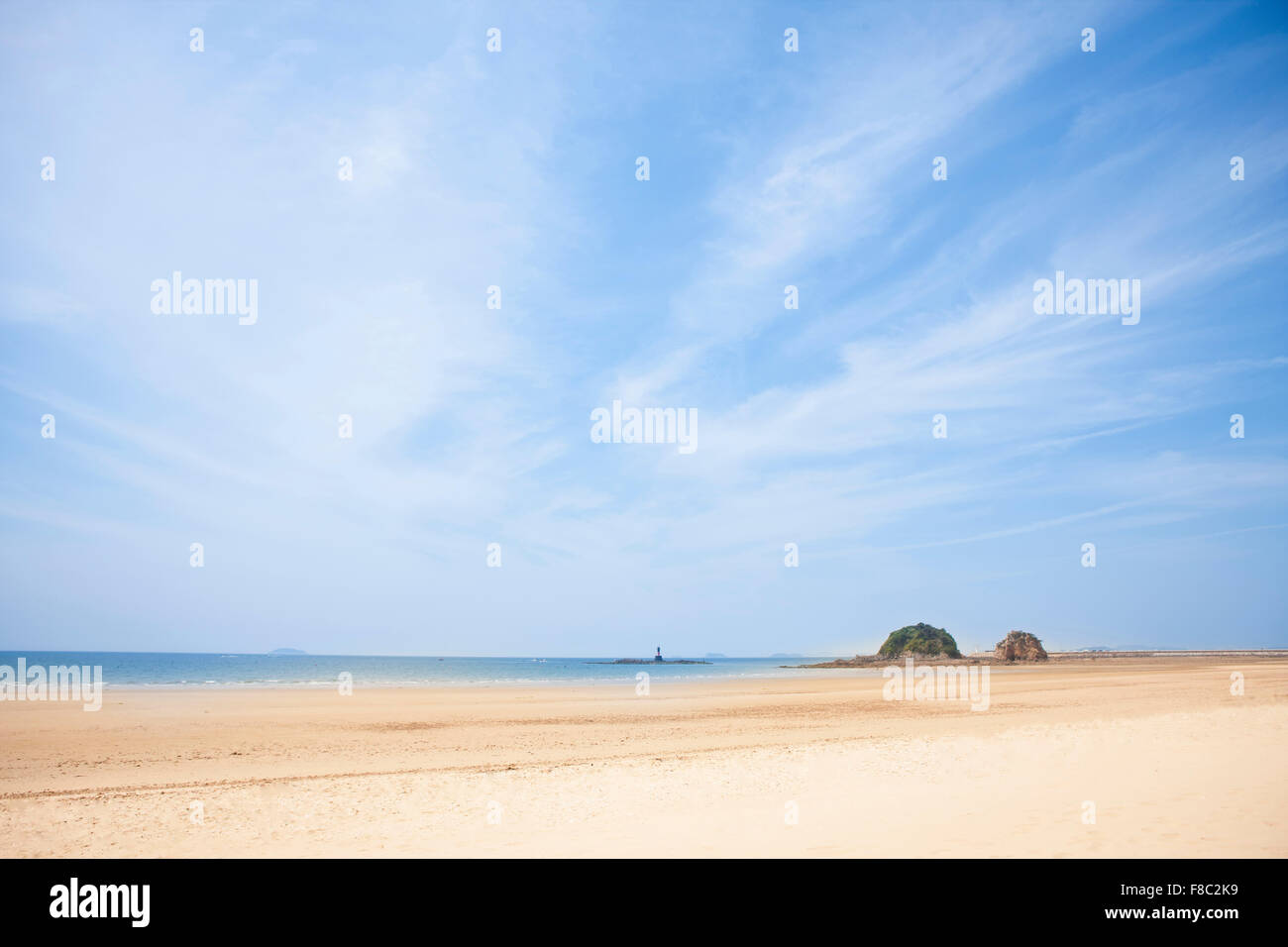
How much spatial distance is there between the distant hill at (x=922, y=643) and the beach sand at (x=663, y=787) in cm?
11254

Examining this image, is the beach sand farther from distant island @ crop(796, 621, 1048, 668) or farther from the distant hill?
the distant hill

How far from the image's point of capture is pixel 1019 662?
4515 inches

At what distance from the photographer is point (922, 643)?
131500 millimetres

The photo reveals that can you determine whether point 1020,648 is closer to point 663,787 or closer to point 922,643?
point 922,643

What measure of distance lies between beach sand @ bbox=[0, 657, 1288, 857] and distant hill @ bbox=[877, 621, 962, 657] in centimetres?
A: 11254

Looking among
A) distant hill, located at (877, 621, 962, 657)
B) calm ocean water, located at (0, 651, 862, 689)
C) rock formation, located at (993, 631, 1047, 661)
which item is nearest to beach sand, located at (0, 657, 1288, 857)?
calm ocean water, located at (0, 651, 862, 689)

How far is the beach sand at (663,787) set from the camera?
29.3 feet

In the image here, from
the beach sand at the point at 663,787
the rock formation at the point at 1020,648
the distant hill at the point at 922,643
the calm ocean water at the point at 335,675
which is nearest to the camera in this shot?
the beach sand at the point at 663,787

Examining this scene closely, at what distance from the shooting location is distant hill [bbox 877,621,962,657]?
129875 millimetres

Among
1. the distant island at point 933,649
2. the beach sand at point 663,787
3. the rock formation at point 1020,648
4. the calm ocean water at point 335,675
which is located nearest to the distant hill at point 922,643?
the distant island at point 933,649

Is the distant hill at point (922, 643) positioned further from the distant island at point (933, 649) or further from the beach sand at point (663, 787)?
the beach sand at point (663, 787)

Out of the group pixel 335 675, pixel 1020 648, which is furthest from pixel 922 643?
pixel 335 675
